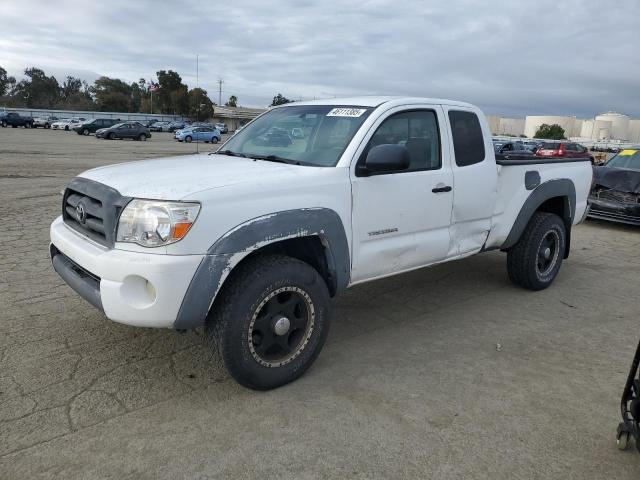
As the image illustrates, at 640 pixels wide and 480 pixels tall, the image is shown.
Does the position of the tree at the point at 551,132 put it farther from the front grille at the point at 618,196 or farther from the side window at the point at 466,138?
the side window at the point at 466,138

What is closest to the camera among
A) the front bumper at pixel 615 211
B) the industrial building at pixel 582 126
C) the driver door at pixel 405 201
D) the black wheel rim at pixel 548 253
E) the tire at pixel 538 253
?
the driver door at pixel 405 201

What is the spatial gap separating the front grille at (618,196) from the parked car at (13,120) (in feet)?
174

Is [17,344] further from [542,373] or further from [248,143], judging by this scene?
[542,373]

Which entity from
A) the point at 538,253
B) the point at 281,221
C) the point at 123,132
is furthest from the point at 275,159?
the point at 123,132

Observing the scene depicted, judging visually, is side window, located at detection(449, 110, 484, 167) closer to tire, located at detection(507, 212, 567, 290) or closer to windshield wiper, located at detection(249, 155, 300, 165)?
tire, located at detection(507, 212, 567, 290)


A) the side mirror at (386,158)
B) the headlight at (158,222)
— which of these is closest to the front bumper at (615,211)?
the side mirror at (386,158)

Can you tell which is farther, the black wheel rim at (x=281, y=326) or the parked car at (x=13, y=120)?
the parked car at (x=13, y=120)

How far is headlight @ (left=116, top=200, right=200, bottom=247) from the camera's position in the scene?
9.48 feet

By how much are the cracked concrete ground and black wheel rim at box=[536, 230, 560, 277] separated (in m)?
0.51

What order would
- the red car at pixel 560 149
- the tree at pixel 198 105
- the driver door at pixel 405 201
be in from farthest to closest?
the tree at pixel 198 105
the red car at pixel 560 149
the driver door at pixel 405 201

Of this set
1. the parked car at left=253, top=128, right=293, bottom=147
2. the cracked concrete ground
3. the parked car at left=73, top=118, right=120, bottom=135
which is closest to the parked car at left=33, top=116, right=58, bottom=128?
the parked car at left=73, top=118, right=120, bottom=135

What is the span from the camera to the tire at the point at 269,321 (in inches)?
122

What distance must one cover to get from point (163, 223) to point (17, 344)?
6.01 feet

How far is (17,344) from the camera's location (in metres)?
3.85
